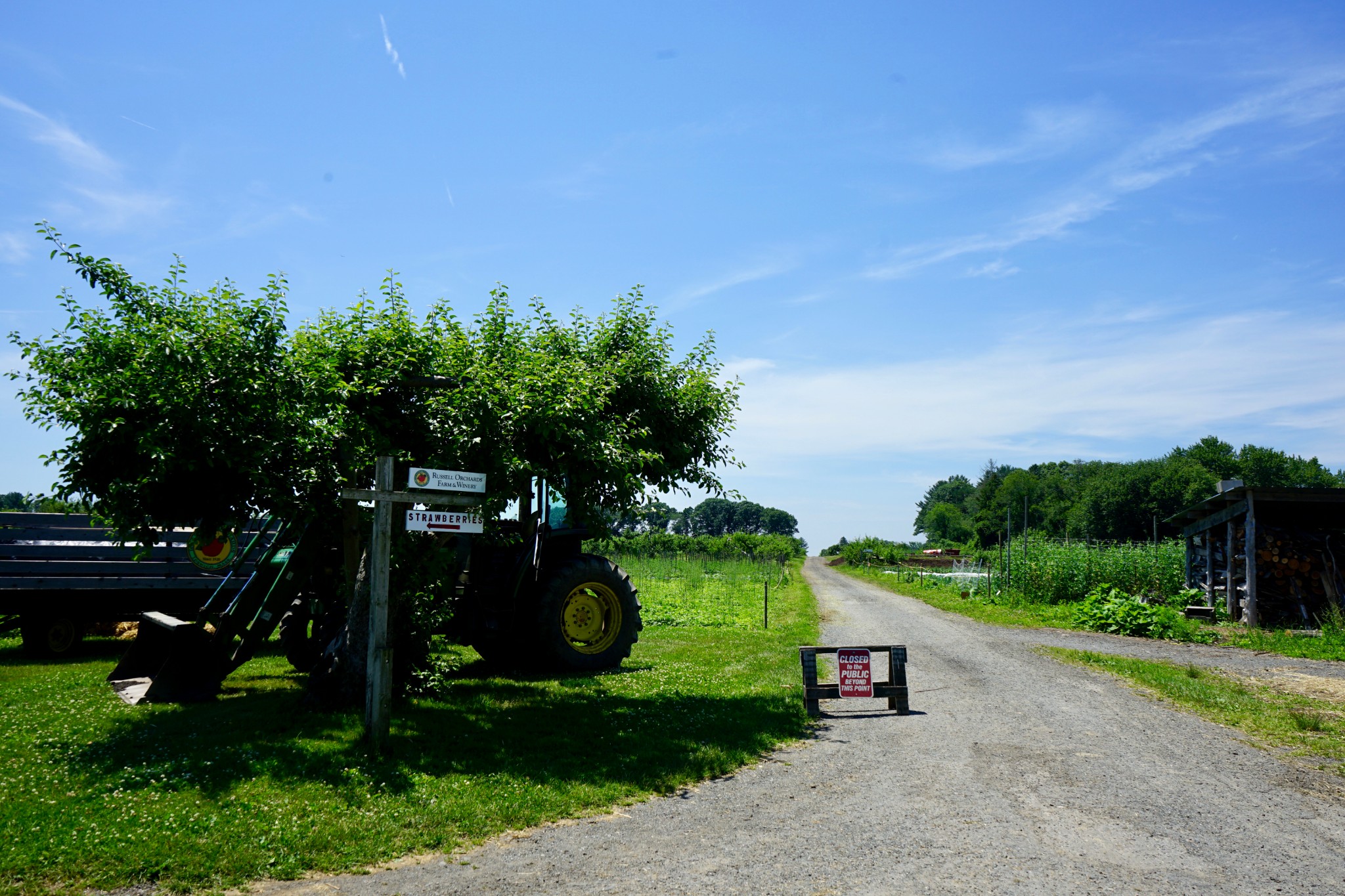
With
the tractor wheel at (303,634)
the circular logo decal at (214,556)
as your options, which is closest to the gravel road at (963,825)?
the tractor wheel at (303,634)

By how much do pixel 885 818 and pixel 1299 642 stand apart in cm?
1557

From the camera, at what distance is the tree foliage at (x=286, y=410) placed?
8219 millimetres

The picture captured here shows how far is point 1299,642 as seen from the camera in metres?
17.3

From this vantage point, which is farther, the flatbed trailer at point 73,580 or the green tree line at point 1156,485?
the green tree line at point 1156,485

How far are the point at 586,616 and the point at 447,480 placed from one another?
19.4 ft

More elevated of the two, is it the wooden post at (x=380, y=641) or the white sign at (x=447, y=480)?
the white sign at (x=447, y=480)

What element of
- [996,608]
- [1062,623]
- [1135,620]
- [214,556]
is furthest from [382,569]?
[996,608]

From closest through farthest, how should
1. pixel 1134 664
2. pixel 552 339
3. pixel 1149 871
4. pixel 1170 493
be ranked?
pixel 1149 871 → pixel 552 339 → pixel 1134 664 → pixel 1170 493

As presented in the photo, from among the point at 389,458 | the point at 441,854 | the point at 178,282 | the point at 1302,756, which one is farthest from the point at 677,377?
the point at 1302,756

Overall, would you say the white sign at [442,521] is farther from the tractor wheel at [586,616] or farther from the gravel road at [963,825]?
the tractor wheel at [586,616]

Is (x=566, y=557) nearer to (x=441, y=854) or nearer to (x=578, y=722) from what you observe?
(x=578, y=722)

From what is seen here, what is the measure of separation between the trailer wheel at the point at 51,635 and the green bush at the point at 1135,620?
69.5 feet

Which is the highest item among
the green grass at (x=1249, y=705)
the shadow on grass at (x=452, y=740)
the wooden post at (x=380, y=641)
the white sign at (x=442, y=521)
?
the white sign at (x=442, y=521)

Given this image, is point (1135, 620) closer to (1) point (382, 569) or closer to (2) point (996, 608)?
(2) point (996, 608)
